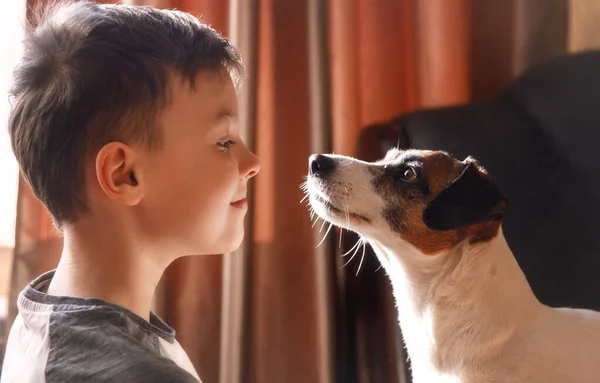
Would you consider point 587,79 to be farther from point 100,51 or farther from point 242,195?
point 100,51

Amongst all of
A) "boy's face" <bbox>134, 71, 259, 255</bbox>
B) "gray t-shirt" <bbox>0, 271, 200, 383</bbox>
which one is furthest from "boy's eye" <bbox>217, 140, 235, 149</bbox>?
"gray t-shirt" <bbox>0, 271, 200, 383</bbox>

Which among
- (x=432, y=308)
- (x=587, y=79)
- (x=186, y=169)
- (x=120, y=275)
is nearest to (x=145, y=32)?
→ (x=186, y=169)

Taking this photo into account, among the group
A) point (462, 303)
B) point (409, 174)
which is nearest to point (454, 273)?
point (462, 303)

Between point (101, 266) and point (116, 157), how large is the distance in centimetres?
13

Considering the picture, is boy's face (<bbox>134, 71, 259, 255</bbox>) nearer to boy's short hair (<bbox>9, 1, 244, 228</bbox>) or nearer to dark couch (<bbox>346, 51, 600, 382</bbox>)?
boy's short hair (<bbox>9, 1, 244, 228</bbox>)

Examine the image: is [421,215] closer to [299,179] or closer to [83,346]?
[299,179]

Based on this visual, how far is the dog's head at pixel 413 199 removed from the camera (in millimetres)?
796

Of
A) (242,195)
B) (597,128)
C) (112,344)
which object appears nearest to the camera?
(112,344)

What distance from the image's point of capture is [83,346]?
1.84 feet

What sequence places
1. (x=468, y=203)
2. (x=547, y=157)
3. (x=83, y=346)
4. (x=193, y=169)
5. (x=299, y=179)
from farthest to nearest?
(x=299, y=179)
(x=547, y=157)
(x=468, y=203)
(x=193, y=169)
(x=83, y=346)

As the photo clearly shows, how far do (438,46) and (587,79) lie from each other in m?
0.27

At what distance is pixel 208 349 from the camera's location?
1.16 m

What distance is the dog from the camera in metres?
0.75

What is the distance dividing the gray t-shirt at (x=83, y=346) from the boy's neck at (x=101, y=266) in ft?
0.11
